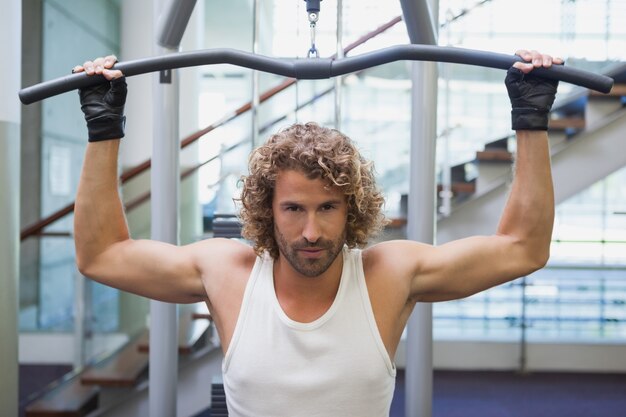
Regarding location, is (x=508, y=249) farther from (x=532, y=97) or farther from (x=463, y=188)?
(x=463, y=188)

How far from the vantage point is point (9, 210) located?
89.9 inches

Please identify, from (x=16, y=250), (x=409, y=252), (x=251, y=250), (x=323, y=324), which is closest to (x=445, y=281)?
(x=409, y=252)

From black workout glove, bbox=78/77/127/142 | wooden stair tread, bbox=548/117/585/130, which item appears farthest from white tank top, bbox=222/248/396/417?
wooden stair tread, bbox=548/117/585/130

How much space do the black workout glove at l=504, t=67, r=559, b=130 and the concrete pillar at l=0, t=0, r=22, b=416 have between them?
1843 mm

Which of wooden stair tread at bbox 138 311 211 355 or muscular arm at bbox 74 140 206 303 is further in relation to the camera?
wooden stair tread at bbox 138 311 211 355

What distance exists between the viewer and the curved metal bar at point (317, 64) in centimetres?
111

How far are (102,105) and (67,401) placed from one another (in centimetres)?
201

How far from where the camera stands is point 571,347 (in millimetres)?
4062

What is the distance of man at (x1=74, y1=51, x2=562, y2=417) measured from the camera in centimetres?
114

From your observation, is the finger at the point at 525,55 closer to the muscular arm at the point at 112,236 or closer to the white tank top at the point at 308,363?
the white tank top at the point at 308,363

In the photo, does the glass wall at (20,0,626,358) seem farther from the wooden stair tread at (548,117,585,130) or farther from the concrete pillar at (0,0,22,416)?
the concrete pillar at (0,0,22,416)

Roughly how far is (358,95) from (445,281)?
3078mm

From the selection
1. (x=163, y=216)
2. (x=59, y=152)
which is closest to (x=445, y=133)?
(x=163, y=216)

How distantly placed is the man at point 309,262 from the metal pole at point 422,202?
1.97ft
